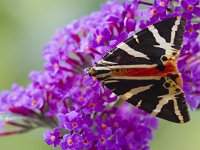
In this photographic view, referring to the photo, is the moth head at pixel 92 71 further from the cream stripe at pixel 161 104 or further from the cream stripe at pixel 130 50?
the cream stripe at pixel 161 104

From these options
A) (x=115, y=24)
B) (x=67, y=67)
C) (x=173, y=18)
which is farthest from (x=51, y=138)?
(x=173, y=18)

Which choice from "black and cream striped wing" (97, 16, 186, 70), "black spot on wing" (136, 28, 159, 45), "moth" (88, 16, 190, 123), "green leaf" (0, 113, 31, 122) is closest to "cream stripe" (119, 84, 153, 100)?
"moth" (88, 16, 190, 123)

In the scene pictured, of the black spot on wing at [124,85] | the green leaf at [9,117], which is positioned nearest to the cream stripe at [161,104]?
the black spot on wing at [124,85]

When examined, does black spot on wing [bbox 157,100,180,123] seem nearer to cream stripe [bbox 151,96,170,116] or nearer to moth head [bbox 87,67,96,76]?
cream stripe [bbox 151,96,170,116]

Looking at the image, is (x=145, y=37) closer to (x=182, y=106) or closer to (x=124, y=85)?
(x=124, y=85)

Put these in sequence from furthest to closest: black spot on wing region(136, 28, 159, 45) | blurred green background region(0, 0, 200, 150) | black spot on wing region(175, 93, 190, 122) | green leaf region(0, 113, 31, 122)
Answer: blurred green background region(0, 0, 200, 150) → green leaf region(0, 113, 31, 122) → black spot on wing region(136, 28, 159, 45) → black spot on wing region(175, 93, 190, 122)

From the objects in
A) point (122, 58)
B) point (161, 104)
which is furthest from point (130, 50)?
point (161, 104)
